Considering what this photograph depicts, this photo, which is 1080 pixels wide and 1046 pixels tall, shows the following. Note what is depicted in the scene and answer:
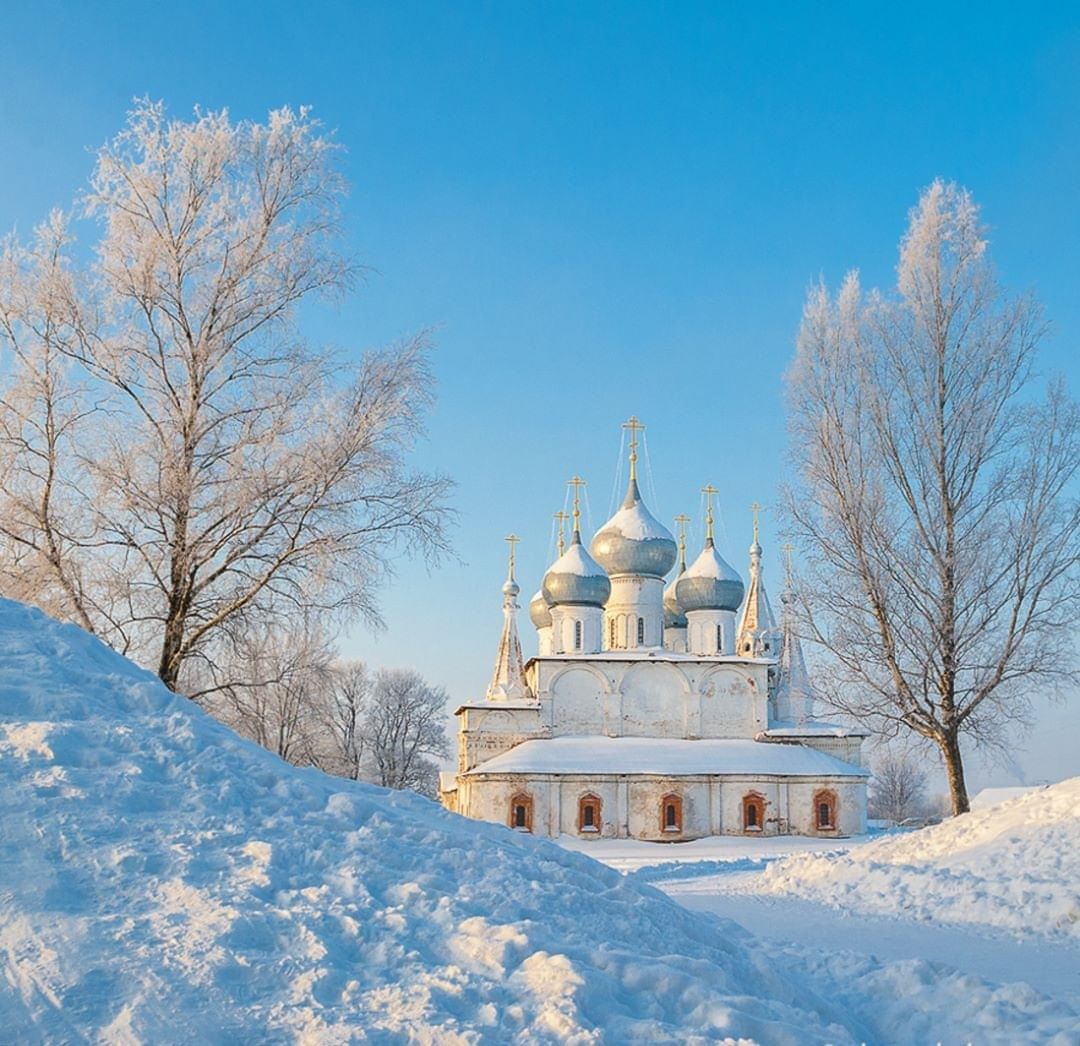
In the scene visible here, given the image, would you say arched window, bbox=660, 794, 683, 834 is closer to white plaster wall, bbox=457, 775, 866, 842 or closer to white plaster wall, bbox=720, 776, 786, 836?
white plaster wall, bbox=457, 775, 866, 842

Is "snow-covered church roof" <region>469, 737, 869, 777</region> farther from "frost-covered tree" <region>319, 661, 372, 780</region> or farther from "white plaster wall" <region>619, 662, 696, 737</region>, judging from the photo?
"frost-covered tree" <region>319, 661, 372, 780</region>

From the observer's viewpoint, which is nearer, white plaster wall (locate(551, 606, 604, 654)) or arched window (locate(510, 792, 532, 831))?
arched window (locate(510, 792, 532, 831))

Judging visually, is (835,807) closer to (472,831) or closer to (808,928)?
(808,928)

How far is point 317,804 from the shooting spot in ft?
19.0

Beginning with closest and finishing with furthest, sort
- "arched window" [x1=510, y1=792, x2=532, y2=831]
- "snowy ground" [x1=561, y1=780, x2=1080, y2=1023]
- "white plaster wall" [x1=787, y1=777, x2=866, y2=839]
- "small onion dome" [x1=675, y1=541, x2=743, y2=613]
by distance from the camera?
"snowy ground" [x1=561, y1=780, x2=1080, y2=1023] < "arched window" [x1=510, y1=792, x2=532, y2=831] < "white plaster wall" [x1=787, y1=777, x2=866, y2=839] < "small onion dome" [x1=675, y1=541, x2=743, y2=613]

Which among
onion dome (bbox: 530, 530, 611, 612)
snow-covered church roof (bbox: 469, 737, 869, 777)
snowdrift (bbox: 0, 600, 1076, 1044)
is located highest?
onion dome (bbox: 530, 530, 611, 612)

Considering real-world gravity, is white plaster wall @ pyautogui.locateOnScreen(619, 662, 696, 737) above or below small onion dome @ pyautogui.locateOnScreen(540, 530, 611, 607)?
below

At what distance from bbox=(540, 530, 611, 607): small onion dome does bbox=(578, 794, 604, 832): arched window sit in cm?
536

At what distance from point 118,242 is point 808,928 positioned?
9298 mm

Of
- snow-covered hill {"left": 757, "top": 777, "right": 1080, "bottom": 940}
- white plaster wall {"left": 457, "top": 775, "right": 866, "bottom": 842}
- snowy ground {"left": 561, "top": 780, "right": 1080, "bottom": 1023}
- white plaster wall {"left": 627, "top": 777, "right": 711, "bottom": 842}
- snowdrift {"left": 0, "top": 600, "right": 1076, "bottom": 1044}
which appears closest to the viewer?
snowdrift {"left": 0, "top": 600, "right": 1076, "bottom": 1044}

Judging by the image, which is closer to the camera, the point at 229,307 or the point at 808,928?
the point at 808,928

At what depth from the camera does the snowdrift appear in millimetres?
3975

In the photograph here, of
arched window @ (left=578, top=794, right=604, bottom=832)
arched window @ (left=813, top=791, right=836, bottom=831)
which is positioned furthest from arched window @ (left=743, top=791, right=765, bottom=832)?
arched window @ (left=578, top=794, right=604, bottom=832)

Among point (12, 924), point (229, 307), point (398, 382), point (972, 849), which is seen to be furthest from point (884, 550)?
point (12, 924)
